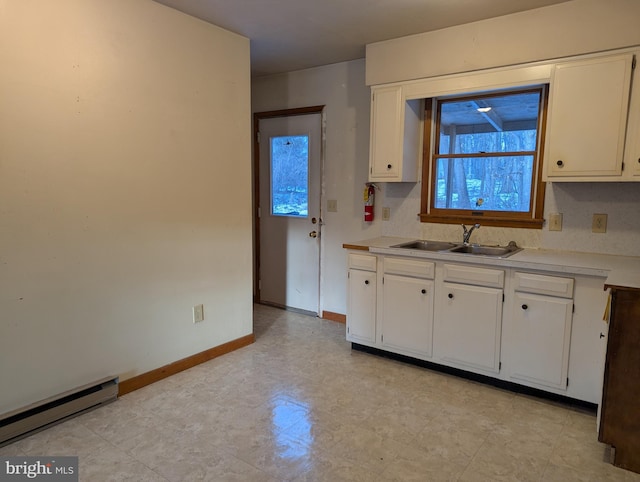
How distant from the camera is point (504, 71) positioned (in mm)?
2762

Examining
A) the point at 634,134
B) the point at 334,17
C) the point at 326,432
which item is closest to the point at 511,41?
the point at 634,134

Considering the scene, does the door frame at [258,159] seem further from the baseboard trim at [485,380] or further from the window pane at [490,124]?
the window pane at [490,124]

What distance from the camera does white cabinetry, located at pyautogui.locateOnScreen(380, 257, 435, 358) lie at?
9.68 ft

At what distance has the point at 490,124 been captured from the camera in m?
3.12

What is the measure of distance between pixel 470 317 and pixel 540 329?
42cm

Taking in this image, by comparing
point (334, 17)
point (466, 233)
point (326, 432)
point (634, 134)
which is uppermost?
point (334, 17)

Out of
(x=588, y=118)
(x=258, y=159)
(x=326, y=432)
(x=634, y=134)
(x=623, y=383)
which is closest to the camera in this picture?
(x=623, y=383)

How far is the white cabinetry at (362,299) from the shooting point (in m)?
3.21

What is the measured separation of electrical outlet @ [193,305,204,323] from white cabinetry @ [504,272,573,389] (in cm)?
212

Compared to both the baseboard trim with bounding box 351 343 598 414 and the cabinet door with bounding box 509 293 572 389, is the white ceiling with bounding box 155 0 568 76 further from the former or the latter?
the baseboard trim with bounding box 351 343 598 414

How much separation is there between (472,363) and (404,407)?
24.1 inches

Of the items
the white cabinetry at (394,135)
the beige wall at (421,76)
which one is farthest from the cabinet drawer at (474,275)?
the white cabinetry at (394,135)

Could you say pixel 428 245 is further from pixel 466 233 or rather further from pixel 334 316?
pixel 334 316

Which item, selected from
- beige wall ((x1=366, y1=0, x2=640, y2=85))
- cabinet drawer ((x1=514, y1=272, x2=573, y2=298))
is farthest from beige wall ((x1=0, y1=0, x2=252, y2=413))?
cabinet drawer ((x1=514, y1=272, x2=573, y2=298))
